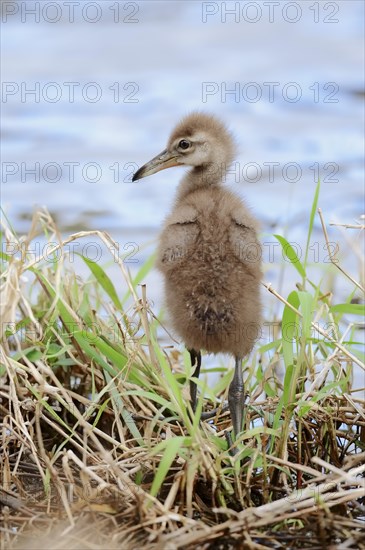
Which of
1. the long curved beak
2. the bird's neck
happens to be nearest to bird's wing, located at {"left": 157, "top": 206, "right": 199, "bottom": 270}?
the bird's neck

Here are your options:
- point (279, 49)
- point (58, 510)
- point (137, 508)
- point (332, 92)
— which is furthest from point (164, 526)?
point (279, 49)

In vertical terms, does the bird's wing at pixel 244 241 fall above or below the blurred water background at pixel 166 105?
below

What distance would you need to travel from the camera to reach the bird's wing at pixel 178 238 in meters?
4.82

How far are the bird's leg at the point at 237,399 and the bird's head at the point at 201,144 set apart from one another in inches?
39.3

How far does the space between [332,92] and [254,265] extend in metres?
5.93

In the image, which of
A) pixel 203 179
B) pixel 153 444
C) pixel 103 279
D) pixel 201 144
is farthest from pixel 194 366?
pixel 201 144

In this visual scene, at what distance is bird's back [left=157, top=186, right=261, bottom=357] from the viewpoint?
4.71m

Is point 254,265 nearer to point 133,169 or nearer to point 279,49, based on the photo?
point 133,169

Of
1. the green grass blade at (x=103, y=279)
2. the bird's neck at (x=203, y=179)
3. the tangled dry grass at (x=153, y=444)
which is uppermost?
the bird's neck at (x=203, y=179)

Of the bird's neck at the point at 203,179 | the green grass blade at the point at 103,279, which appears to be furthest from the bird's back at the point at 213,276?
the green grass blade at the point at 103,279

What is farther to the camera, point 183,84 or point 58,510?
point 183,84

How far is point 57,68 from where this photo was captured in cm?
1085

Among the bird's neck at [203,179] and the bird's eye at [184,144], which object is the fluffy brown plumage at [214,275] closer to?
the bird's neck at [203,179]

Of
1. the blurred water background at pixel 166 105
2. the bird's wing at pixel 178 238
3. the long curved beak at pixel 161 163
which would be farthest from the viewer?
the blurred water background at pixel 166 105
